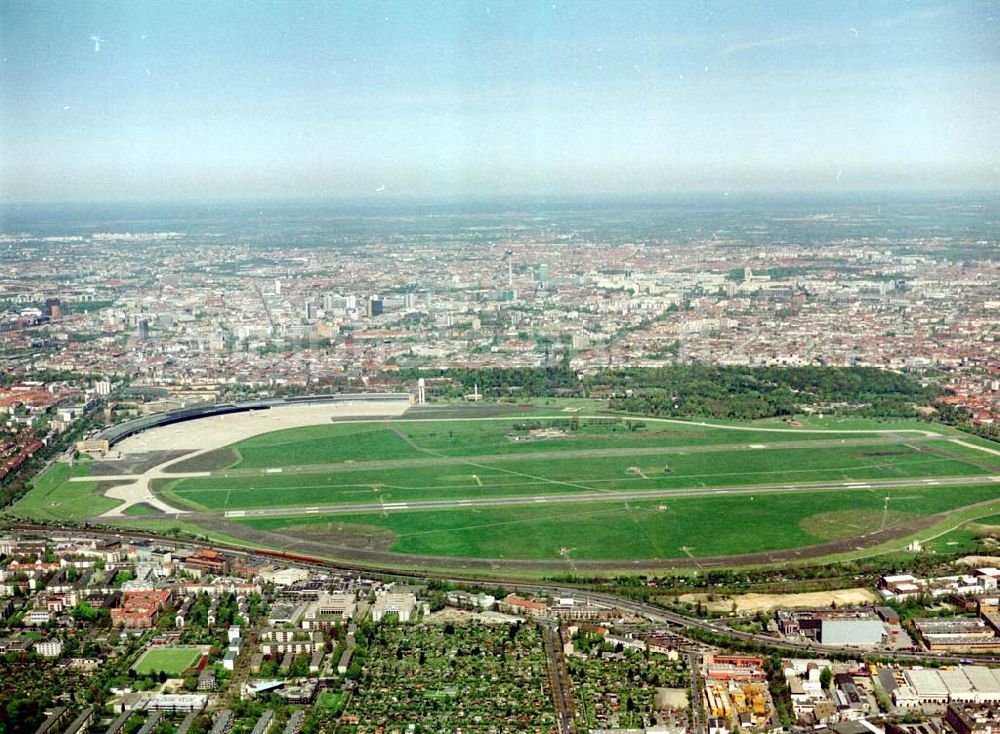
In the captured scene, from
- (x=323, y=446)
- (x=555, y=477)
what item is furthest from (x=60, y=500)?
(x=555, y=477)

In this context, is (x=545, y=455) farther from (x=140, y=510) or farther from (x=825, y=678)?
(x=825, y=678)

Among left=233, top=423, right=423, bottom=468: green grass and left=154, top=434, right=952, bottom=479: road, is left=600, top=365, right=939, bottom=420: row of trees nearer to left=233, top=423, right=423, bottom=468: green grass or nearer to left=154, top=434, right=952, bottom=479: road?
left=154, top=434, right=952, bottom=479: road

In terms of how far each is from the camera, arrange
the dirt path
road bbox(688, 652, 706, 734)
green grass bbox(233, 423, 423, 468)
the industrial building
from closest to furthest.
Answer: road bbox(688, 652, 706, 734)
the industrial building
the dirt path
green grass bbox(233, 423, 423, 468)

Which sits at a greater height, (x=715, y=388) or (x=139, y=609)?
(x=139, y=609)

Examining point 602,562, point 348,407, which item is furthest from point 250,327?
point 602,562

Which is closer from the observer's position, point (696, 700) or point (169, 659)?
point (696, 700)

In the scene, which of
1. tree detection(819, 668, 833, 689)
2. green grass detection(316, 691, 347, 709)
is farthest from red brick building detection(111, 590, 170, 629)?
tree detection(819, 668, 833, 689)
